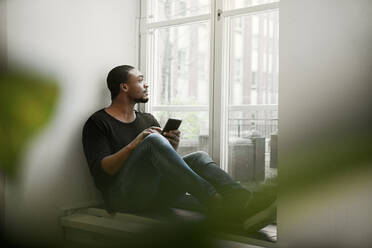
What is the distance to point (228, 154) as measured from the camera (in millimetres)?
2469

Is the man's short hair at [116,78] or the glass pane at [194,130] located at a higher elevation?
the man's short hair at [116,78]

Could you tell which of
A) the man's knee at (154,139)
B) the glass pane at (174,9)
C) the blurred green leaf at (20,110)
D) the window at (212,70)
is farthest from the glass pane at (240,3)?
the blurred green leaf at (20,110)

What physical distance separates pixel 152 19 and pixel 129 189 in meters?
1.27

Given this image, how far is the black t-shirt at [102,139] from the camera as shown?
217cm

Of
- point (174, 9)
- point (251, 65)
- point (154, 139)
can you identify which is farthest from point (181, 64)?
point (154, 139)

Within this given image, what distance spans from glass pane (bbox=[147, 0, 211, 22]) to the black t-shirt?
2.62 ft

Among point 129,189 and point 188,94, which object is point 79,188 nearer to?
point 129,189

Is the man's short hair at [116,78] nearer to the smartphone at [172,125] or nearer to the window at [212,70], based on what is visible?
the window at [212,70]

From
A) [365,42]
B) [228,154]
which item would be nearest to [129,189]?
[228,154]

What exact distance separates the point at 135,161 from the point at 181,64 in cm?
86

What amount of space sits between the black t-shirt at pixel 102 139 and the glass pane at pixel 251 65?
675mm

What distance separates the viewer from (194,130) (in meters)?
2.57

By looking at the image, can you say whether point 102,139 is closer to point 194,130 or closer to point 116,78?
point 116,78

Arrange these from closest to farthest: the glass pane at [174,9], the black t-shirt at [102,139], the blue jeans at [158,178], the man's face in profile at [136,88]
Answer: the blue jeans at [158,178], the black t-shirt at [102,139], the man's face in profile at [136,88], the glass pane at [174,9]
